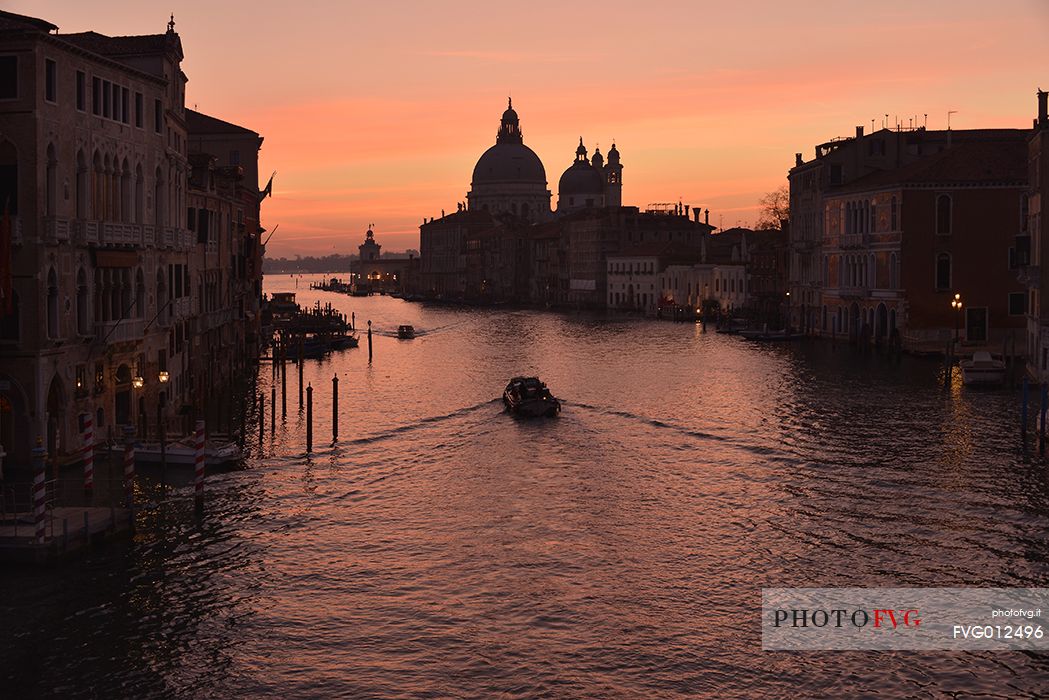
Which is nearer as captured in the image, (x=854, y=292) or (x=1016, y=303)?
(x=1016, y=303)

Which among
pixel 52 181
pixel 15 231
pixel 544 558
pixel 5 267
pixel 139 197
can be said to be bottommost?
pixel 544 558

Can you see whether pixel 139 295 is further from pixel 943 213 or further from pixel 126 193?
pixel 943 213

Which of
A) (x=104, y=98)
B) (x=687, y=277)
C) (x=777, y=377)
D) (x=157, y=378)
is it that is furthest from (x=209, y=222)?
(x=687, y=277)

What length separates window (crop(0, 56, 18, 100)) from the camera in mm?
28031

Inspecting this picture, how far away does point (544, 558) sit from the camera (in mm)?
24594

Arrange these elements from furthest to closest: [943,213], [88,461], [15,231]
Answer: [943,213]
[15,231]
[88,461]

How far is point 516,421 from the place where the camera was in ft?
146

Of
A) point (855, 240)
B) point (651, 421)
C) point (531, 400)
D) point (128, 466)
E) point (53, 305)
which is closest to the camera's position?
point (128, 466)

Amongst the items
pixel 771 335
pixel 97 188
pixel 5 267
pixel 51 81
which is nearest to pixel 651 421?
pixel 97 188

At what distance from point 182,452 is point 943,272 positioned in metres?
48.5

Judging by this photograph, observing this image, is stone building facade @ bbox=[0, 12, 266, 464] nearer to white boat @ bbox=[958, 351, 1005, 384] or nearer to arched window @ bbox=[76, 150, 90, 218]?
arched window @ bbox=[76, 150, 90, 218]

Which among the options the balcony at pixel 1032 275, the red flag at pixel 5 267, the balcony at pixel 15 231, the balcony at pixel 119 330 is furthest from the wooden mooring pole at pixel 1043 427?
the balcony at pixel 15 231

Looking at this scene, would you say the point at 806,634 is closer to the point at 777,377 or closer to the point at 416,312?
the point at 777,377

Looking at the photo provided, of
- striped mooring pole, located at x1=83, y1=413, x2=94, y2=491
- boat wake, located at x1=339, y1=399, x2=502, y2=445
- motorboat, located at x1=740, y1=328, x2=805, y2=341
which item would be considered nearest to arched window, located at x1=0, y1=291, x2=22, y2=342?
striped mooring pole, located at x1=83, y1=413, x2=94, y2=491
